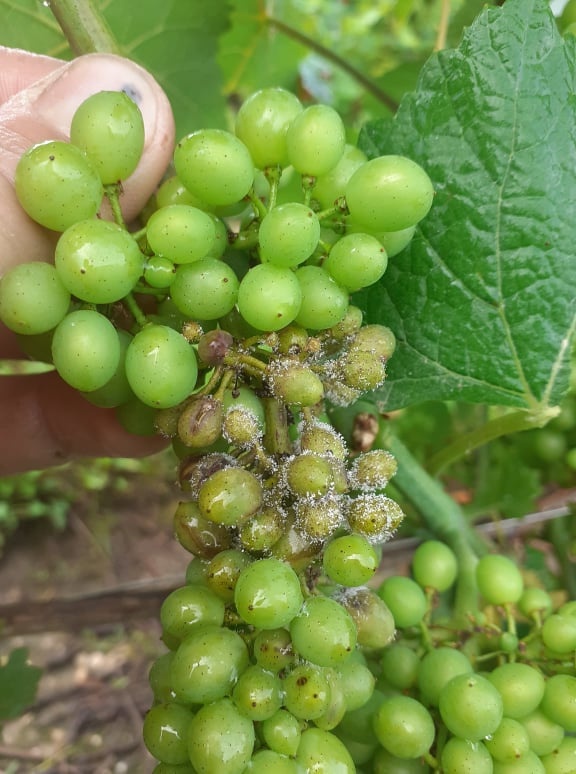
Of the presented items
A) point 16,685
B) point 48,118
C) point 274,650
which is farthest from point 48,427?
point 274,650

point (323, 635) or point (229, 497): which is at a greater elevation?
point (229, 497)

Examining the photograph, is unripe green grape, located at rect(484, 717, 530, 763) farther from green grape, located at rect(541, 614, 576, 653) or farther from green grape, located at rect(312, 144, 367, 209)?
green grape, located at rect(312, 144, 367, 209)

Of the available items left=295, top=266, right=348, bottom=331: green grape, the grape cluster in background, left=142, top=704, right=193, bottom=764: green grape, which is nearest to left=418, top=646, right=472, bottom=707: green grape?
the grape cluster in background

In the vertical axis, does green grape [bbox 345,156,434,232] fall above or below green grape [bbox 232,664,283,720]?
above

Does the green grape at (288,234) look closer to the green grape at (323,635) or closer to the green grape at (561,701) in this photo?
the green grape at (323,635)

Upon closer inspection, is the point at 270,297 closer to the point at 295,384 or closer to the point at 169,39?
the point at 295,384

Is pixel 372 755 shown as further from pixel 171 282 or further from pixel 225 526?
pixel 171 282

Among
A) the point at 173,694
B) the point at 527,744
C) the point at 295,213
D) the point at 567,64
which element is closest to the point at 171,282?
the point at 295,213

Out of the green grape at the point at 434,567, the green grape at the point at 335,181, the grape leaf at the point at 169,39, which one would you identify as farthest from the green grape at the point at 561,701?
the grape leaf at the point at 169,39
